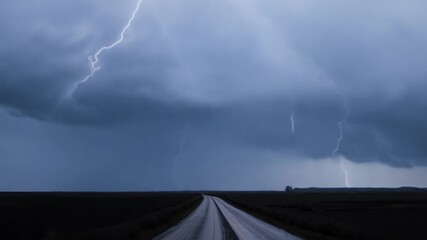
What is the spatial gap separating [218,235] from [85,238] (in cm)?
806

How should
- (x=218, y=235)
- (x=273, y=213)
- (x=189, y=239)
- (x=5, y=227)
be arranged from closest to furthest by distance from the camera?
1. (x=189, y=239)
2. (x=218, y=235)
3. (x=5, y=227)
4. (x=273, y=213)

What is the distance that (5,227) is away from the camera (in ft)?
111

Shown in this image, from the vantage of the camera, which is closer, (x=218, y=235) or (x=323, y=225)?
(x=218, y=235)

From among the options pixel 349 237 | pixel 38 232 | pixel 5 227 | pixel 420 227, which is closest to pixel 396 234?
pixel 349 237

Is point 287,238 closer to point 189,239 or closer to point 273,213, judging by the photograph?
point 189,239

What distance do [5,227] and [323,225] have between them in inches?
748

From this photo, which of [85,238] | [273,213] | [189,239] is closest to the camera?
[85,238]

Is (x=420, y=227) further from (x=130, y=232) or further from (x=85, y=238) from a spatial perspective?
(x=85, y=238)

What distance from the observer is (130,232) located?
2978 cm

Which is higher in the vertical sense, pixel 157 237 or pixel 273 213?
pixel 273 213

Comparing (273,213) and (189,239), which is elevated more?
(273,213)

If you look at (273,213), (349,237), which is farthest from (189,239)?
(273,213)

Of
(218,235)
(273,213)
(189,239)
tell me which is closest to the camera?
(189,239)

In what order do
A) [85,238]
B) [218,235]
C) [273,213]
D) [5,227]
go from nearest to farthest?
[85,238]
[218,235]
[5,227]
[273,213]
